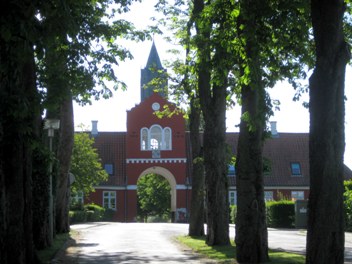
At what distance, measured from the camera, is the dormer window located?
63.1 meters

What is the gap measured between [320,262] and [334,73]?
3126mm

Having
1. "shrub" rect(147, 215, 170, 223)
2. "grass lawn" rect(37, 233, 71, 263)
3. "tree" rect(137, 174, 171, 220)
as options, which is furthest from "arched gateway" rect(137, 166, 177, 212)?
"grass lawn" rect(37, 233, 71, 263)

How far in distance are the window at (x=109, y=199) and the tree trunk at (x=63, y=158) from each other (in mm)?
34635

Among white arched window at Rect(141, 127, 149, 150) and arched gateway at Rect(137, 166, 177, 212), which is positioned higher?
white arched window at Rect(141, 127, 149, 150)

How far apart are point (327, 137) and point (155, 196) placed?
223 ft

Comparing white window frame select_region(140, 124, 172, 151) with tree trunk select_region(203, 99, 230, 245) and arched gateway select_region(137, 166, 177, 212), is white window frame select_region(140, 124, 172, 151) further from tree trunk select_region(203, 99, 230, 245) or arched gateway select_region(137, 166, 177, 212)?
tree trunk select_region(203, 99, 230, 245)

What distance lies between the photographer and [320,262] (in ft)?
32.2

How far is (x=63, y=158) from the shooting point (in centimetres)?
2695

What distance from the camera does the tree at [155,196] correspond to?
76619mm

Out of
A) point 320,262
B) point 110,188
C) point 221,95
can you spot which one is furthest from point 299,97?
point 110,188

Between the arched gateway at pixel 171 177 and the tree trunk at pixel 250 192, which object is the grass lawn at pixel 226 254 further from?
the arched gateway at pixel 171 177

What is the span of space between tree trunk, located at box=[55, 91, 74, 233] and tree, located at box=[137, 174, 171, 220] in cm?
4827

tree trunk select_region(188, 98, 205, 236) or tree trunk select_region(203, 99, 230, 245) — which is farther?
tree trunk select_region(188, 98, 205, 236)

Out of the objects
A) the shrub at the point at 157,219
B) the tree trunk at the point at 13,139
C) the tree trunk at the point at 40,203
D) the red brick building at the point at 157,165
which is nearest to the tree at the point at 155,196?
the shrub at the point at 157,219
